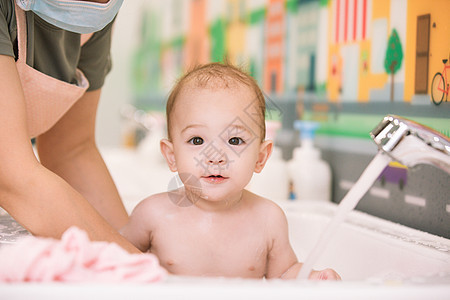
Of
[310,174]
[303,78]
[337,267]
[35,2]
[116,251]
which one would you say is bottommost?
[337,267]

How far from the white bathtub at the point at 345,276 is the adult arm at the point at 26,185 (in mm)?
229

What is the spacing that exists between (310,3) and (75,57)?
0.79 metres

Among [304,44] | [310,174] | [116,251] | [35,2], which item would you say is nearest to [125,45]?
[304,44]

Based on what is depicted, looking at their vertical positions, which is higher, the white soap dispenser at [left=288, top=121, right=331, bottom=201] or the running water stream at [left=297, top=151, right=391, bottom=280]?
the running water stream at [left=297, top=151, right=391, bottom=280]

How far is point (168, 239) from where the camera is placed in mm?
1046

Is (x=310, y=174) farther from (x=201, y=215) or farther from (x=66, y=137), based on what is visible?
(x=66, y=137)

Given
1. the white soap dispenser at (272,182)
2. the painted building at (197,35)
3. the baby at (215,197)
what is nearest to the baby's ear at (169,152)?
the baby at (215,197)

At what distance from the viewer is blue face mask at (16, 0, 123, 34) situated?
0.95 metres

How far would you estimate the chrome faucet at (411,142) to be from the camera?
75 cm

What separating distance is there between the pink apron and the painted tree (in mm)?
713

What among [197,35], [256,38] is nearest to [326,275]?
[256,38]

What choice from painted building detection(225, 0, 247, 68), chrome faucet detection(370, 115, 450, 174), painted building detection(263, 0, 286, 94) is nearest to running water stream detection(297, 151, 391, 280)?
chrome faucet detection(370, 115, 450, 174)

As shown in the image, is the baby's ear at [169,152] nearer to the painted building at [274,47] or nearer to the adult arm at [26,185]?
the adult arm at [26,185]

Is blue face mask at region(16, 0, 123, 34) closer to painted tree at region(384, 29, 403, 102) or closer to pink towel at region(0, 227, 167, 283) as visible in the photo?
pink towel at region(0, 227, 167, 283)
